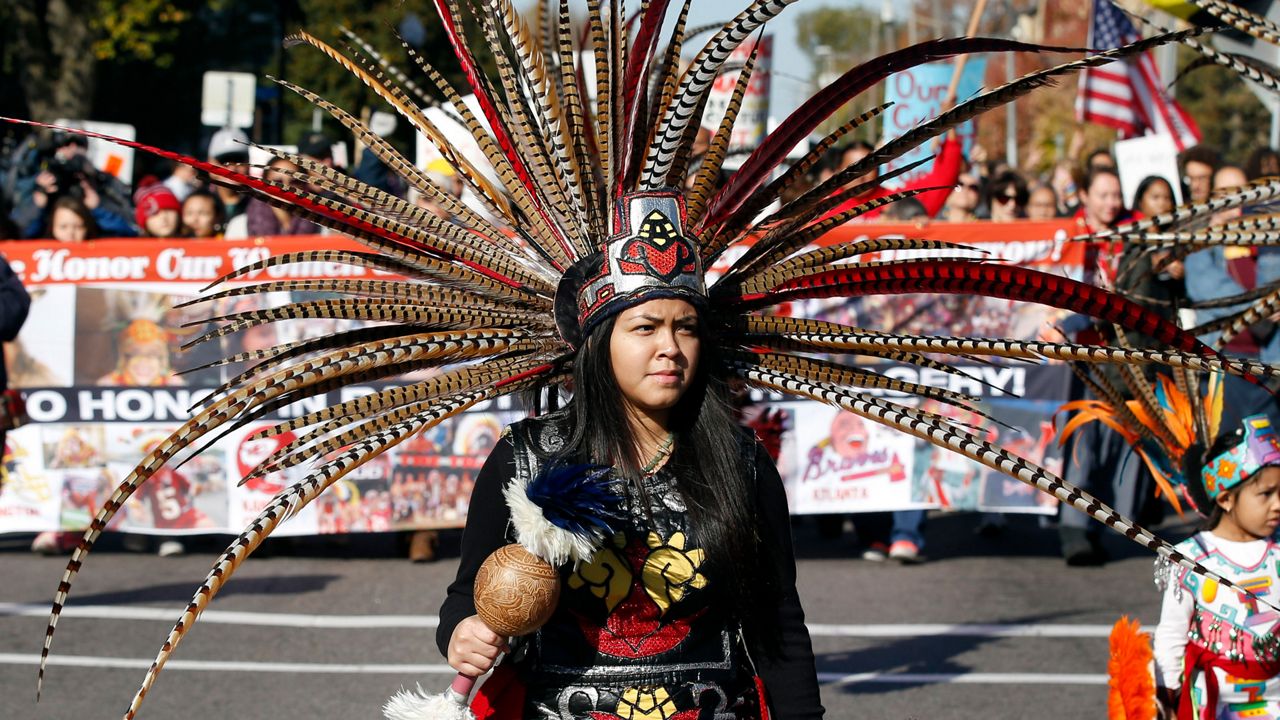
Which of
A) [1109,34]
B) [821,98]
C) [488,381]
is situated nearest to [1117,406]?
[821,98]

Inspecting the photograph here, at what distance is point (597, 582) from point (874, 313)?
6495 mm

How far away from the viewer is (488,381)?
10.9ft

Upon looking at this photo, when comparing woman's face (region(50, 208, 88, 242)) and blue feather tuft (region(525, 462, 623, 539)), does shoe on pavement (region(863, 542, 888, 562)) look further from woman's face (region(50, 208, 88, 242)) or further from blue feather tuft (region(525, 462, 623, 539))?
blue feather tuft (region(525, 462, 623, 539))

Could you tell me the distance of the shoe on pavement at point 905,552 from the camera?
31.4 feet

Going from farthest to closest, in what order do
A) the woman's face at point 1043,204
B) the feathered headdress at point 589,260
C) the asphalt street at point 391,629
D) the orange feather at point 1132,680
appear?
the woman's face at point 1043,204, the asphalt street at point 391,629, the orange feather at point 1132,680, the feathered headdress at point 589,260

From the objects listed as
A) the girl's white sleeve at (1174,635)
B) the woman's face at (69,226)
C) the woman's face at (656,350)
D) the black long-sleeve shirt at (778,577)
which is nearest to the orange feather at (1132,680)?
the girl's white sleeve at (1174,635)

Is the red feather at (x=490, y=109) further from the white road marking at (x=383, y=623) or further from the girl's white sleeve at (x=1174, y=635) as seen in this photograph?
the white road marking at (x=383, y=623)

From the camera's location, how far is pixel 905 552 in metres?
9.58

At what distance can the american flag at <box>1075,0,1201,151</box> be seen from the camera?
14.2 metres

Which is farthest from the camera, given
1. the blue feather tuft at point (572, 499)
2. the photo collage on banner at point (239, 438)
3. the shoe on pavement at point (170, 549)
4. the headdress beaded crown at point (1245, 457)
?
the shoe on pavement at point (170, 549)

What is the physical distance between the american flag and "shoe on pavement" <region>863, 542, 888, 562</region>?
242 inches

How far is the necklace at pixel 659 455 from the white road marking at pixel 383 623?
4646 mm

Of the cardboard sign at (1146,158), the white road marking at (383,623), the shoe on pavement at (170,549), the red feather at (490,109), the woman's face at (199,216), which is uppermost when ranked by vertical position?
the cardboard sign at (1146,158)

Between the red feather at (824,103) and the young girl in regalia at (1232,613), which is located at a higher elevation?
the red feather at (824,103)
